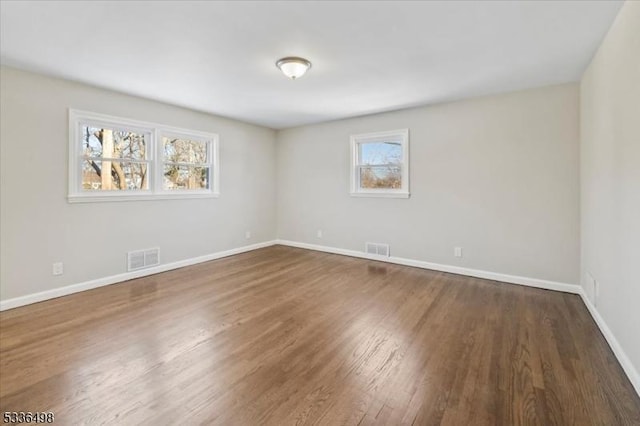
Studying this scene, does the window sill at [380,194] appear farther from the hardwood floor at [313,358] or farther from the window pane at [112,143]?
the window pane at [112,143]

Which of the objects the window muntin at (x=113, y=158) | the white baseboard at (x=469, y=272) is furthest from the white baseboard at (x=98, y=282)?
the white baseboard at (x=469, y=272)

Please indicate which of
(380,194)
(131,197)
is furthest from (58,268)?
(380,194)

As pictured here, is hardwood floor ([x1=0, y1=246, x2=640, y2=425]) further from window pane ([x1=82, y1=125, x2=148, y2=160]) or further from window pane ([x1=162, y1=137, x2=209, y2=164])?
window pane ([x1=162, y1=137, x2=209, y2=164])

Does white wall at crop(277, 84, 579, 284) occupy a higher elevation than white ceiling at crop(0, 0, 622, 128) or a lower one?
lower

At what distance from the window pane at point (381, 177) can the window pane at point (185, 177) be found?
2721 millimetres

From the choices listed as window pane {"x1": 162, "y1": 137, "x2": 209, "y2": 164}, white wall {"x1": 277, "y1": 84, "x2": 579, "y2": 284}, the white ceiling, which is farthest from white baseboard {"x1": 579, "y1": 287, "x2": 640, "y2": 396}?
Result: window pane {"x1": 162, "y1": 137, "x2": 209, "y2": 164}

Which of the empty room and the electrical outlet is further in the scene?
the electrical outlet

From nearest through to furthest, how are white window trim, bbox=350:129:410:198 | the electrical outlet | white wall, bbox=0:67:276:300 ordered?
white wall, bbox=0:67:276:300
the electrical outlet
white window trim, bbox=350:129:410:198

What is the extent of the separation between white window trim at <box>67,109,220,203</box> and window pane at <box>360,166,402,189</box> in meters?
2.55

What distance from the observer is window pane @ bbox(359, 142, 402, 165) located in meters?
4.82

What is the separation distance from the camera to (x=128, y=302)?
3152 mm

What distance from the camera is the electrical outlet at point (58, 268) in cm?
330

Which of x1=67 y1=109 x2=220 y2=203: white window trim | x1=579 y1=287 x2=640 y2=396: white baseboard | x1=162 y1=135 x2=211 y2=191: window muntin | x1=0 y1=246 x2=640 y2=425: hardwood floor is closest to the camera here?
x1=0 y1=246 x2=640 y2=425: hardwood floor

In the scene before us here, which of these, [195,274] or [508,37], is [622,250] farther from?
[195,274]
